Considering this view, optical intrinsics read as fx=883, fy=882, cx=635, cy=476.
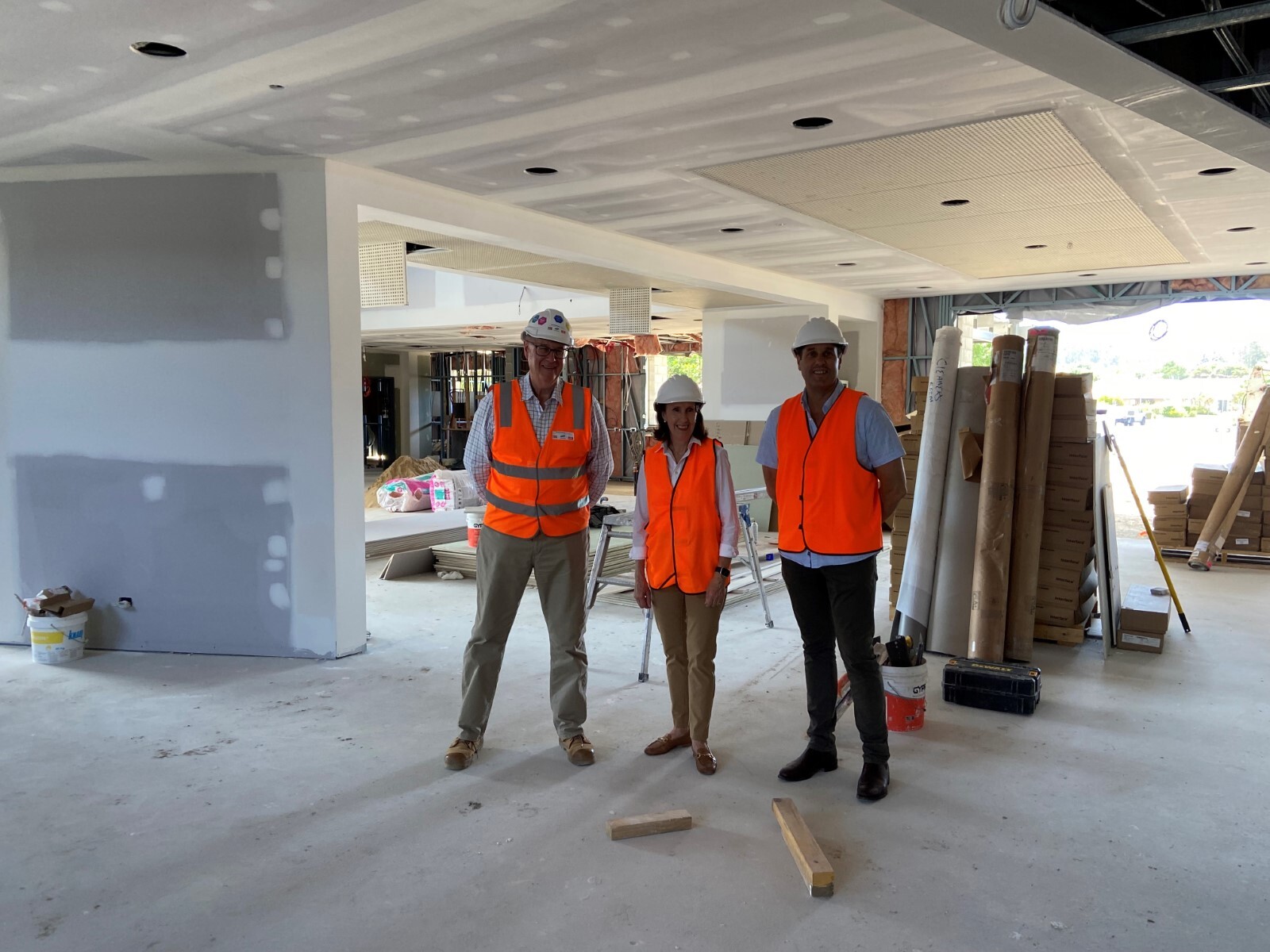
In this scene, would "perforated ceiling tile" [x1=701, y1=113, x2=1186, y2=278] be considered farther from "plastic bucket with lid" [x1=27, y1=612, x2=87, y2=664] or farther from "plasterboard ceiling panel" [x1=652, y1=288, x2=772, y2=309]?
"plastic bucket with lid" [x1=27, y1=612, x2=87, y2=664]

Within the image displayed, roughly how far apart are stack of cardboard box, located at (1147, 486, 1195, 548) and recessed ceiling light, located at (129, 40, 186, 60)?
351 inches

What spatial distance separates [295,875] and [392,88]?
304cm

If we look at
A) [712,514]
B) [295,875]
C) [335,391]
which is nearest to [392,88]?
[335,391]

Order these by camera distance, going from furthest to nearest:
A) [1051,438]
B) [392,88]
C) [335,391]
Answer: [1051,438]
[335,391]
[392,88]

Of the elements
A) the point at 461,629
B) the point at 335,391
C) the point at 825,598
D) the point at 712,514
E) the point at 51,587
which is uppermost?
the point at 335,391

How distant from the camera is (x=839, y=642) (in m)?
3.15

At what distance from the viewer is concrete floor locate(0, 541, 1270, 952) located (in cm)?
246

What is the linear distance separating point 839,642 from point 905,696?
999mm

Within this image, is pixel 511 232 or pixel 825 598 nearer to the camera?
pixel 825 598

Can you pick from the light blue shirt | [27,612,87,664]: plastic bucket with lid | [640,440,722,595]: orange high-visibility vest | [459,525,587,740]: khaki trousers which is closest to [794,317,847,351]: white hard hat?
the light blue shirt

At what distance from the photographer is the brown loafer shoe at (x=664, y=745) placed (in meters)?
3.63

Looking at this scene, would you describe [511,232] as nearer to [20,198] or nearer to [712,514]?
[20,198]

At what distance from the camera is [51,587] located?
5.23 m

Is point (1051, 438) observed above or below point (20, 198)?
below
